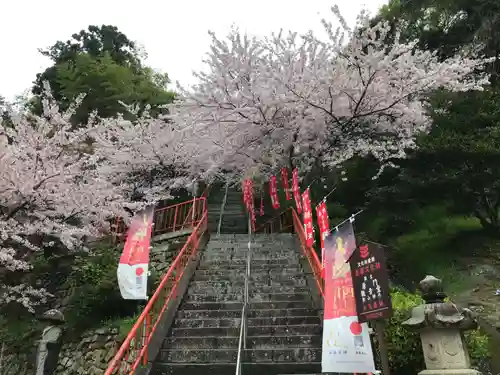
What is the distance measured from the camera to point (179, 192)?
17188mm

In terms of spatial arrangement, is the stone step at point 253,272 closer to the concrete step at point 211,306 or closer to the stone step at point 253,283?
the stone step at point 253,283

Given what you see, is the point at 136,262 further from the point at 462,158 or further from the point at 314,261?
the point at 462,158

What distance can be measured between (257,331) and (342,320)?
2.39 meters

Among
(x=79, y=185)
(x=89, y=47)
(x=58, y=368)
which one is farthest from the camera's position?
(x=89, y=47)

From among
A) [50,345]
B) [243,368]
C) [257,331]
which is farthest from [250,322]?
[50,345]

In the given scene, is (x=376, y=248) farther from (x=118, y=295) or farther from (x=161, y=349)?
(x=118, y=295)

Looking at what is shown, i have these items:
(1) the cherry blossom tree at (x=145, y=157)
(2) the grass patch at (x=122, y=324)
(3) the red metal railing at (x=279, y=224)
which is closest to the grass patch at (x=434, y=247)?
(3) the red metal railing at (x=279, y=224)

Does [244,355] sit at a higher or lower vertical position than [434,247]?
lower

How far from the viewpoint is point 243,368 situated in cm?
670

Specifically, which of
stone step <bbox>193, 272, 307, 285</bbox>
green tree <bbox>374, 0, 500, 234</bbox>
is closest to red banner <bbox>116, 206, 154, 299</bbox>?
stone step <bbox>193, 272, 307, 285</bbox>

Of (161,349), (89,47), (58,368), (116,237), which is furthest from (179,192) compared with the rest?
(89,47)

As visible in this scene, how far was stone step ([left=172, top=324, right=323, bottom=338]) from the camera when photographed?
764 cm

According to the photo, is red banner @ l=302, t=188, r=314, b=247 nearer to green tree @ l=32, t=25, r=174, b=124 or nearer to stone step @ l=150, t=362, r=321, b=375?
stone step @ l=150, t=362, r=321, b=375

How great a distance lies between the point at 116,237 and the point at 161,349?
7.97 m
